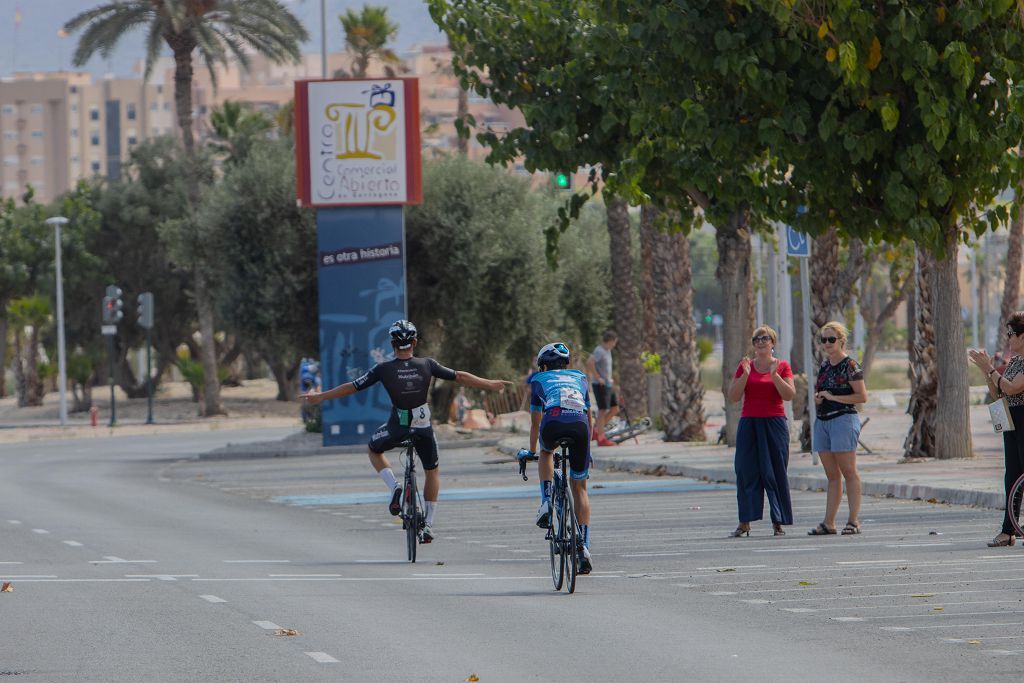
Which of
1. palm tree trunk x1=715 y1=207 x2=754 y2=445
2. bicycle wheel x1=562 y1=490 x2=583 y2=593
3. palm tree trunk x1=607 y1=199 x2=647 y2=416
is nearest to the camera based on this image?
bicycle wheel x1=562 y1=490 x2=583 y2=593

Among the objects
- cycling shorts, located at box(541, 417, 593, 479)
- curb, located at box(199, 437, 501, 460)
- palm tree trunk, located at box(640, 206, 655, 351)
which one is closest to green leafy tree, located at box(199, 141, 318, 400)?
curb, located at box(199, 437, 501, 460)

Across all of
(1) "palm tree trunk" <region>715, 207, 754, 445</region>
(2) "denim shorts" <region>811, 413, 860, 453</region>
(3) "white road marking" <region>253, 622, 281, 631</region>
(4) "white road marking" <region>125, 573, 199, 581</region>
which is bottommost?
(4) "white road marking" <region>125, 573, 199, 581</region>

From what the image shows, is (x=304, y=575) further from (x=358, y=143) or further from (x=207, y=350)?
(x=207, y=350)

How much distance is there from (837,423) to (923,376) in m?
8.56

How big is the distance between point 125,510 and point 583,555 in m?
10.4

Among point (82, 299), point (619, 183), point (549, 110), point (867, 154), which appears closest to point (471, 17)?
point (549, 110)

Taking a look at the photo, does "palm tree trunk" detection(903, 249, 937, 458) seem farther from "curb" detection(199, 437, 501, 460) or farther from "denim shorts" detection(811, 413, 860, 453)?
"curb" detection(199, 437, 501, 460)

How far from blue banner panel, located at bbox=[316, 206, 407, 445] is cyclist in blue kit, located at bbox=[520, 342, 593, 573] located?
2280cm

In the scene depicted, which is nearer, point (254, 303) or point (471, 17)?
point (471, 17)

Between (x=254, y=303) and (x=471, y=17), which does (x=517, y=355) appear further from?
(x=471, y=17)

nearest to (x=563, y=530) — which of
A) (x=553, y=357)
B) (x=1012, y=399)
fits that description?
(x=553, y=357)

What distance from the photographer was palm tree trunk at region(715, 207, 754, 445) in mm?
27297

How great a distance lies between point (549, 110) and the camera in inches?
1019

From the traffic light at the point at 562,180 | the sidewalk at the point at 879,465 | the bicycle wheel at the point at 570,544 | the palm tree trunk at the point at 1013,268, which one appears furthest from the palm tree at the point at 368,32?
the bicycle wheel at the point at 570,544
